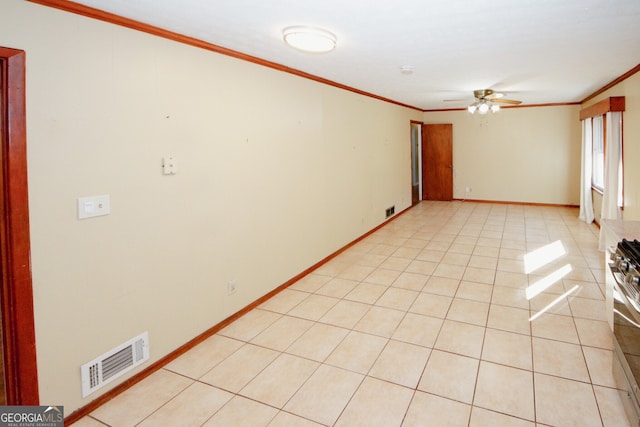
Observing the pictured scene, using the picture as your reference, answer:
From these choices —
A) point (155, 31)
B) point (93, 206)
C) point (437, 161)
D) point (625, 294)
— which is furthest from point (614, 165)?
point (93, 206)

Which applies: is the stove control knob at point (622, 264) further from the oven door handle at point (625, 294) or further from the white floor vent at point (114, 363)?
the white floor vent at point (114, 363)

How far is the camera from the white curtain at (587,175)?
6352 mm

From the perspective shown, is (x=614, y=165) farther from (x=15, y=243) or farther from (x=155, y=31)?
(x=15, y=243)

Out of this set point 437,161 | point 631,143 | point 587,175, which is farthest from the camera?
point 437,161

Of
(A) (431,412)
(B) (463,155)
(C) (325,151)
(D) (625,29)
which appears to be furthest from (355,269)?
(B) (463,155)

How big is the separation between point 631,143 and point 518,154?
3.81 meters

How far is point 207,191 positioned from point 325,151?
6.41ft

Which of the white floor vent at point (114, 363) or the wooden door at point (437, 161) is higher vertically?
the wooden door at point (437, 161)

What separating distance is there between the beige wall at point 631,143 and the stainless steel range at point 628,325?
2.54 m

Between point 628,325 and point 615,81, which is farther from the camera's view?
point 615,81

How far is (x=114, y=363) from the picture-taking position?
2195mm

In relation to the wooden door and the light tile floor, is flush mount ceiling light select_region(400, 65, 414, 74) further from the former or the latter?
the wooden door

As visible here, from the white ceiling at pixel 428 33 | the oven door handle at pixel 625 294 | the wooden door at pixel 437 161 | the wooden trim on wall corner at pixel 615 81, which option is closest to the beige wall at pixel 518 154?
the wooden door at pixel 437 161

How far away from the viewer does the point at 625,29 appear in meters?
2.63
